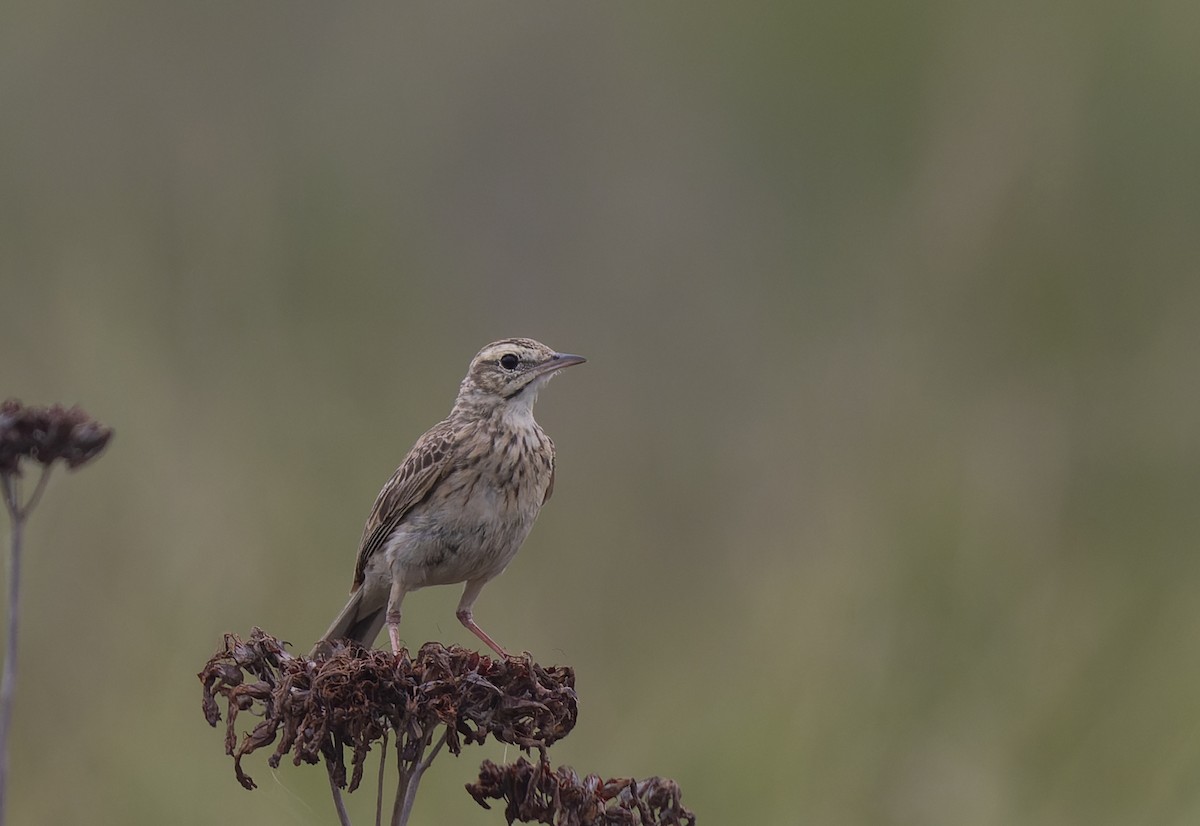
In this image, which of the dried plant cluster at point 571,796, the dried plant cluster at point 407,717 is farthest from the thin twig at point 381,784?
the dried plant cluster at point 571,796

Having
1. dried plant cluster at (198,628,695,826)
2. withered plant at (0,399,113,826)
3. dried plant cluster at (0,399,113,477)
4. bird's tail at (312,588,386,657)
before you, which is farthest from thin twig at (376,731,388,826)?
bird's tail at (312,588,386,657)

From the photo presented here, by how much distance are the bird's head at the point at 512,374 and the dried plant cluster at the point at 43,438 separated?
2.74m

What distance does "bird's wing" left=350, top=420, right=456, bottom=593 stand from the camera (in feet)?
17.4

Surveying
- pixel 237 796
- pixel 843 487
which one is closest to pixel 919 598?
pixel 843 487

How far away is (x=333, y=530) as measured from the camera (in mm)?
6762

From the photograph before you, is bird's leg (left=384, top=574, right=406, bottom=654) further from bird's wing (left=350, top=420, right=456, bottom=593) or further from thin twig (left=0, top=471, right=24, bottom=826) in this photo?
thin twig (left=0, top=471, right=24, bottom=826)

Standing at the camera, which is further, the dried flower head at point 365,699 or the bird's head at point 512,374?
the bird's head at point 512,374

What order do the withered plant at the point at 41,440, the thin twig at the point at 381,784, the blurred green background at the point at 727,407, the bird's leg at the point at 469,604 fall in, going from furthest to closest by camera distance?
1. the blurred green background at the point at 727,407
2. the bird's leg at the point at 469,604
3. the thin twig at the point at 381,784
4. the withered plant at the point at 41,440

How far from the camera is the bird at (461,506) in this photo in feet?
16.9

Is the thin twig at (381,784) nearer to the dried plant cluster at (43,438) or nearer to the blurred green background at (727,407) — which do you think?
the dried plant cluster at (43,438)

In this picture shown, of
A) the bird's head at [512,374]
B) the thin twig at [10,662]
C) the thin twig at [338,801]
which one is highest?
the bird's head at [512,374]

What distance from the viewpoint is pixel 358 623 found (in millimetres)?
5359

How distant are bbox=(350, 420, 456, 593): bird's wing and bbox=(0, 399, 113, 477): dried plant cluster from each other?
243cm

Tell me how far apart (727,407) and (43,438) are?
18.5 ft
